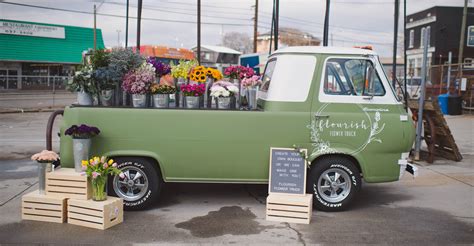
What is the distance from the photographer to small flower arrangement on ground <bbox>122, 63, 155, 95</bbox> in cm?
654

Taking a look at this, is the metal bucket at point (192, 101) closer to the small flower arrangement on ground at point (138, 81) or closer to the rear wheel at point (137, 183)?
the small flower arrangement on ground at point (138, 81)

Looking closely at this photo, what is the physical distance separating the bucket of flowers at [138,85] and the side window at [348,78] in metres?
2.39

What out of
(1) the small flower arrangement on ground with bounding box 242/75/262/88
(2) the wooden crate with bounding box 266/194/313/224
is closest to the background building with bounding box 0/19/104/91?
(1) the small flower arrangement on ground with bounding box 242/75/262/88

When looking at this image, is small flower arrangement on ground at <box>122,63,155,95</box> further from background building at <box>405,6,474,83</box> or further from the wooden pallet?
background building at <box>405,6,474,83</box>

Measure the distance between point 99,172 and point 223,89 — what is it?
6.38 feet

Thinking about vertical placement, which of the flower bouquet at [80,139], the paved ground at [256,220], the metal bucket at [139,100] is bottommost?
the paved ground at [256,220]

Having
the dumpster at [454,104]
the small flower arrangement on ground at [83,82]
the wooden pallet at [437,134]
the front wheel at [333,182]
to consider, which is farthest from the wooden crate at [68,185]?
the dumpster at [454,104]

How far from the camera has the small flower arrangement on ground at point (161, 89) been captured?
6.64 metres

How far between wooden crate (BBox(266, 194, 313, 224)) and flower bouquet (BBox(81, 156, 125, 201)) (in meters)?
1.96

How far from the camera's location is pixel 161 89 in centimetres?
665

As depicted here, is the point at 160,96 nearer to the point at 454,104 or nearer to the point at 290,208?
the point at 290,208

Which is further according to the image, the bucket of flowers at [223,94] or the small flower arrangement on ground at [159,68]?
the small flower arrangement on ground at [159,68]

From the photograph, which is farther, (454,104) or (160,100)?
(454,104)

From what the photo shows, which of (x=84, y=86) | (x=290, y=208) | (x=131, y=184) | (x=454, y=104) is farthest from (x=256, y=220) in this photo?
(x=454, y=104)
